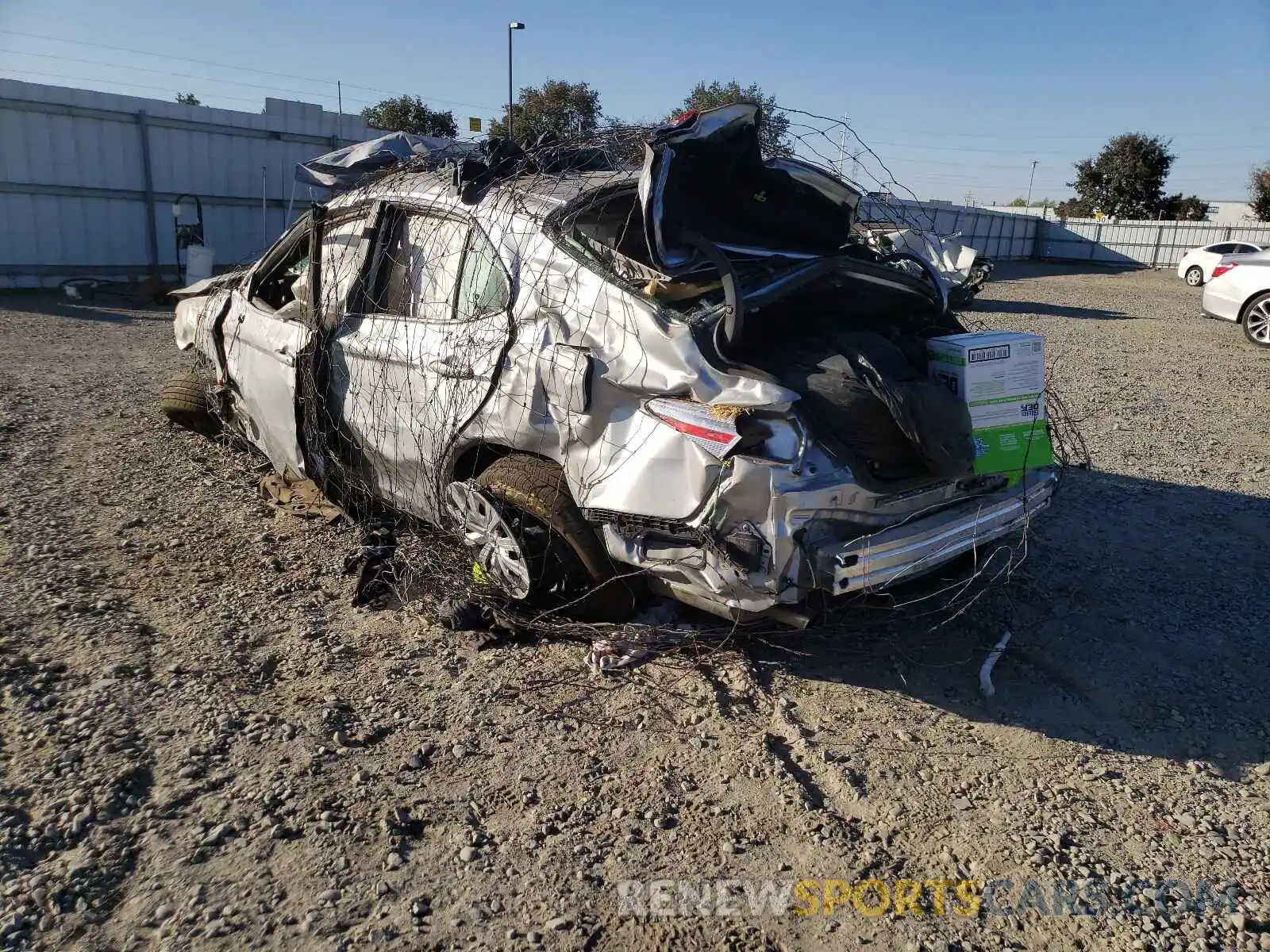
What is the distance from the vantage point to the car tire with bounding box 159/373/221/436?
6328 millimetres

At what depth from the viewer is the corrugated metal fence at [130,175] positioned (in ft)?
47.8

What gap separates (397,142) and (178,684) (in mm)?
11246

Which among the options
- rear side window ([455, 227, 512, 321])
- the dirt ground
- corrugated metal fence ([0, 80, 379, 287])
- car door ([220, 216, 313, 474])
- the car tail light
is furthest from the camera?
corrugated metal fence ([0, 80, 379, 287])

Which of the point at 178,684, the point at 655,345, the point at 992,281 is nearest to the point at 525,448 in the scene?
the point at 655,345

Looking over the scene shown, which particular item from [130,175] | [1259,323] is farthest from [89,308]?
[1259,323]

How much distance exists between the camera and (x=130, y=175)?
A: 51.8 ft

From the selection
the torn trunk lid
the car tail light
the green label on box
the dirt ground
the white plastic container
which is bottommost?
the dirt ground

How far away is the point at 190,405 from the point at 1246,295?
14120mm

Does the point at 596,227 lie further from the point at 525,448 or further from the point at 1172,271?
the point at 1172,271

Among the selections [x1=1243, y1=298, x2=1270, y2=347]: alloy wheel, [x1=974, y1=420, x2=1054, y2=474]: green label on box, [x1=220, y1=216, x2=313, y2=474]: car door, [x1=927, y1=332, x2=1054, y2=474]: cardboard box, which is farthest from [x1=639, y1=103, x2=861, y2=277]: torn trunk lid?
[x1=1243, y1=298, x2=1270, y2=347]: alloy wheel

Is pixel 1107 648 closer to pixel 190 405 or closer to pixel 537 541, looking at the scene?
pixel 537 541

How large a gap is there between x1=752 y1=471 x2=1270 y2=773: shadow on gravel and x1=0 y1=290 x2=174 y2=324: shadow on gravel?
12.6m

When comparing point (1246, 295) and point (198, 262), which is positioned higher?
point (1246, 295)

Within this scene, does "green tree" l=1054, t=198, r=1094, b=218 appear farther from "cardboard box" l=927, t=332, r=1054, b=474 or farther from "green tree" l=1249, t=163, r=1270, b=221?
"cardboard box" l=927, t=332, r=1054, b=474
